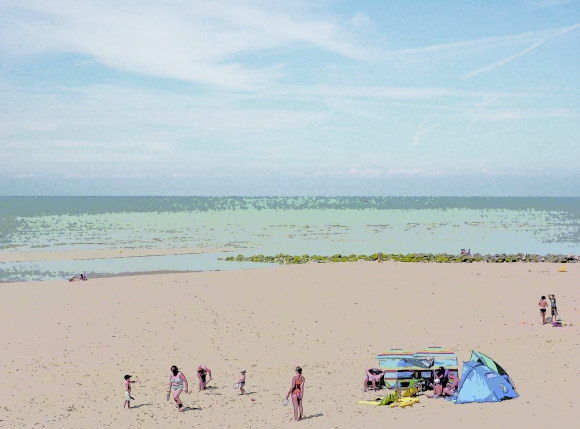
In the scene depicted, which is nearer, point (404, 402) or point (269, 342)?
point (404, 402)

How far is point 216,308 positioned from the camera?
29.0 metres

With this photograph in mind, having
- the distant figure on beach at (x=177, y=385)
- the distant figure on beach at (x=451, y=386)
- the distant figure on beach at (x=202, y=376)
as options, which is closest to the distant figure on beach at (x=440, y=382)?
the distant figure on beach at (x=451, y=386)

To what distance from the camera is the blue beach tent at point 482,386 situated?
15.5 meters

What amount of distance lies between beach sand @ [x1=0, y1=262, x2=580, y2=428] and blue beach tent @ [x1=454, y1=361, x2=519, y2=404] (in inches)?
15.3

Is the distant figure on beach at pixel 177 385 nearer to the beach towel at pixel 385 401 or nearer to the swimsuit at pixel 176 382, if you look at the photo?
the swimsuit at pixel 176 382

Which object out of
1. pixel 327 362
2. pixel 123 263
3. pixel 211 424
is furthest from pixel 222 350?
pixel 123 263

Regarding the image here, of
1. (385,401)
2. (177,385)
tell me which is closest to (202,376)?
(177,385)

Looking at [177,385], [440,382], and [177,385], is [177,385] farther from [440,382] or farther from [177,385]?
[440,382]

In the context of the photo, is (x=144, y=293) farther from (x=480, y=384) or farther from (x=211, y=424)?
(x=480, y=384)

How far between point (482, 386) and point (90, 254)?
5075cm

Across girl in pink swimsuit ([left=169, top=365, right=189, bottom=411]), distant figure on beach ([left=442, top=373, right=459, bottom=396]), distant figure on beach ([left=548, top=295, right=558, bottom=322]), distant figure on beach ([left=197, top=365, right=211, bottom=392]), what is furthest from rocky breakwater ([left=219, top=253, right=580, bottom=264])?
girl in pink swimsuit ([left=169, top=365, right=189, bottom=411])

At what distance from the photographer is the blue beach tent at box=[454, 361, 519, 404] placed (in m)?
15.5

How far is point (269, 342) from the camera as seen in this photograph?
75.0ft

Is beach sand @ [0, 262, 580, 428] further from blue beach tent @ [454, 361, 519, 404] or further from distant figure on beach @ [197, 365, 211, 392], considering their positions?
blue beach tent @ [454, 361, 519, 404]
